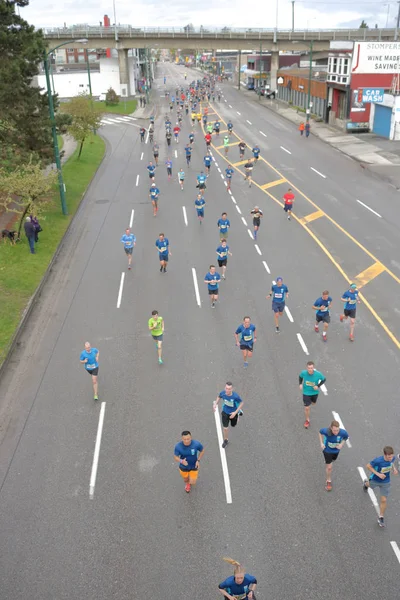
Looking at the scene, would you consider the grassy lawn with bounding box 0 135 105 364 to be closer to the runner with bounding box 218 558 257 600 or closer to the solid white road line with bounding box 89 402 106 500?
the solid white road line with bounding box 89 402 106 500

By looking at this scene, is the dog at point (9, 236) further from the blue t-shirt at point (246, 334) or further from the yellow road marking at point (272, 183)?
the yellow road marking at point (272, 183)

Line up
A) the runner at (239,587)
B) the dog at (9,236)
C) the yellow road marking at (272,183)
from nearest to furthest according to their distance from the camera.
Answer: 1. the runner at (239,587)
2. the dog at (9,236)
3. the yellow road marking at (272,183)

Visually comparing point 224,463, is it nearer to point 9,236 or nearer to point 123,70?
point 9,236

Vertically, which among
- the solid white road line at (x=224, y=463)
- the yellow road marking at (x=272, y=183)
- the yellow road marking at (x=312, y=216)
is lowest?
the solid white road line at (x=224, y=463)

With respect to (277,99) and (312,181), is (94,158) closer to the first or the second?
(312,181)

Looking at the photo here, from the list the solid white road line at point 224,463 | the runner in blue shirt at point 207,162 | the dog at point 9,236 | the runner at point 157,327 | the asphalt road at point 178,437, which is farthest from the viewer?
the runner in blue shirt at point 207,162

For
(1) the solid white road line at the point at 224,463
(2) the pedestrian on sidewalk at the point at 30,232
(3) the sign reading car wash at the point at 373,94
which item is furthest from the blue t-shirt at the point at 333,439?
(3) the sign reading car wash at the point at 373,94
